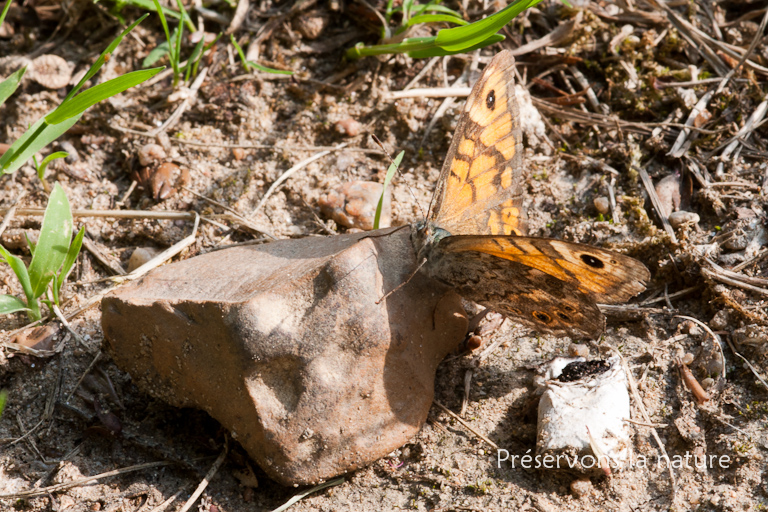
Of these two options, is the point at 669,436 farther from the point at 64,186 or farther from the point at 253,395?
the point at 64,186

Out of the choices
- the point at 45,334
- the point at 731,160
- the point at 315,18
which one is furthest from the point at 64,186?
the point at 731,160

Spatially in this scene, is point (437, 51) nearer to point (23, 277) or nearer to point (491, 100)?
point (491, 100)

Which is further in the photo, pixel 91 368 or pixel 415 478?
pixel 91 368

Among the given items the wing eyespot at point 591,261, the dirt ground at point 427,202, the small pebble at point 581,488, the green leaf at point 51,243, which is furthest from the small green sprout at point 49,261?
the small pebble at point 581,488

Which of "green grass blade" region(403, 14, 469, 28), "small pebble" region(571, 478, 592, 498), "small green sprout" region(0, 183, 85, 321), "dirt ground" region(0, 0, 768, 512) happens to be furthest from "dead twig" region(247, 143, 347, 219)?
"small pebble" region(571, 478, 592, 498)

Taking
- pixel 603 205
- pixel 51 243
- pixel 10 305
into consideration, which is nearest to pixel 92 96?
pixel 51 243

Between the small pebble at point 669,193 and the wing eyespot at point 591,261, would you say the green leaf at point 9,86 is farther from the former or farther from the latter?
the small pebble at point 669,193
